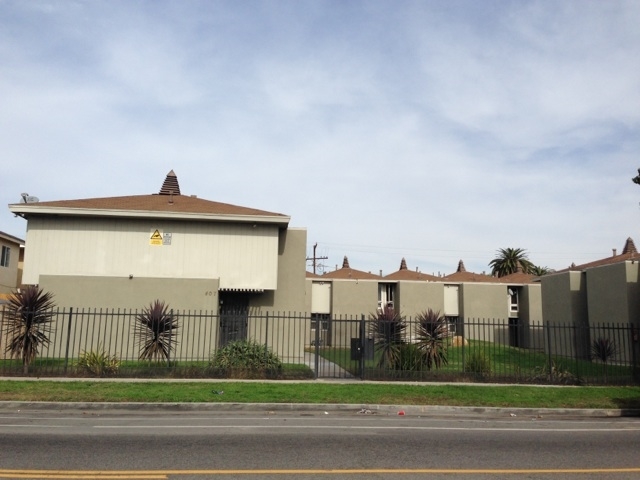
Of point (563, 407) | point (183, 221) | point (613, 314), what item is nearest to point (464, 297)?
point (613, 314)

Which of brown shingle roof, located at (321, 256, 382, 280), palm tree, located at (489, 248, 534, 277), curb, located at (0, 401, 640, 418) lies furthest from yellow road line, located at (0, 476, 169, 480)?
palm tree, located at (489, 248, 534, 277)

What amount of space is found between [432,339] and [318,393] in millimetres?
5311

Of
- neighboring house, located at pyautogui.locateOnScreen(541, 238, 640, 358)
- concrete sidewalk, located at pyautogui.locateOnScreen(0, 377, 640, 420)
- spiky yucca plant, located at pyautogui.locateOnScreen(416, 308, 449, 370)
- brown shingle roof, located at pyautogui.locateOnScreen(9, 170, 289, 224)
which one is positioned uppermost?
brown shingle roof, located at pyautogui.locateOnScreen(9, 170, 289, 224)

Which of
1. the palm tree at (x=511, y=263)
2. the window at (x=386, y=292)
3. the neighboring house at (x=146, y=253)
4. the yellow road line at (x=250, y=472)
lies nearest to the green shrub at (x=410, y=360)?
the neighboring house at (x=146, y=253)

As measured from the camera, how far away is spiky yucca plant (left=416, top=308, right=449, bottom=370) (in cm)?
1891

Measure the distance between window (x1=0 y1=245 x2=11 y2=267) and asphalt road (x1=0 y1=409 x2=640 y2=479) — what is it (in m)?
24.4

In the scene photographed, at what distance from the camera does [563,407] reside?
47.7 feet

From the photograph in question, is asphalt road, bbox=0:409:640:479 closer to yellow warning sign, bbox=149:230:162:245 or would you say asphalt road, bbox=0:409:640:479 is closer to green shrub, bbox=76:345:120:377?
green shrub, bbox=76:345:120:377

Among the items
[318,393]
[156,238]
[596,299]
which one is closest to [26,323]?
[156,238]

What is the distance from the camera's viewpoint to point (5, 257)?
3456 centimetres

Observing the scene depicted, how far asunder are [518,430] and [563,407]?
14.0 ft

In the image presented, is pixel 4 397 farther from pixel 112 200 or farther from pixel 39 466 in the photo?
pixel 112 200

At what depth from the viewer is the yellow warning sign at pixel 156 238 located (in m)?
24.6

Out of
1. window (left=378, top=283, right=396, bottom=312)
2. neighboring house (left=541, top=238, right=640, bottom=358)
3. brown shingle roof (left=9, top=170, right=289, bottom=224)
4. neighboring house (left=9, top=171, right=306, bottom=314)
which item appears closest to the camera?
neighboring house (left=9, top=171, right=306, bottom=314)
